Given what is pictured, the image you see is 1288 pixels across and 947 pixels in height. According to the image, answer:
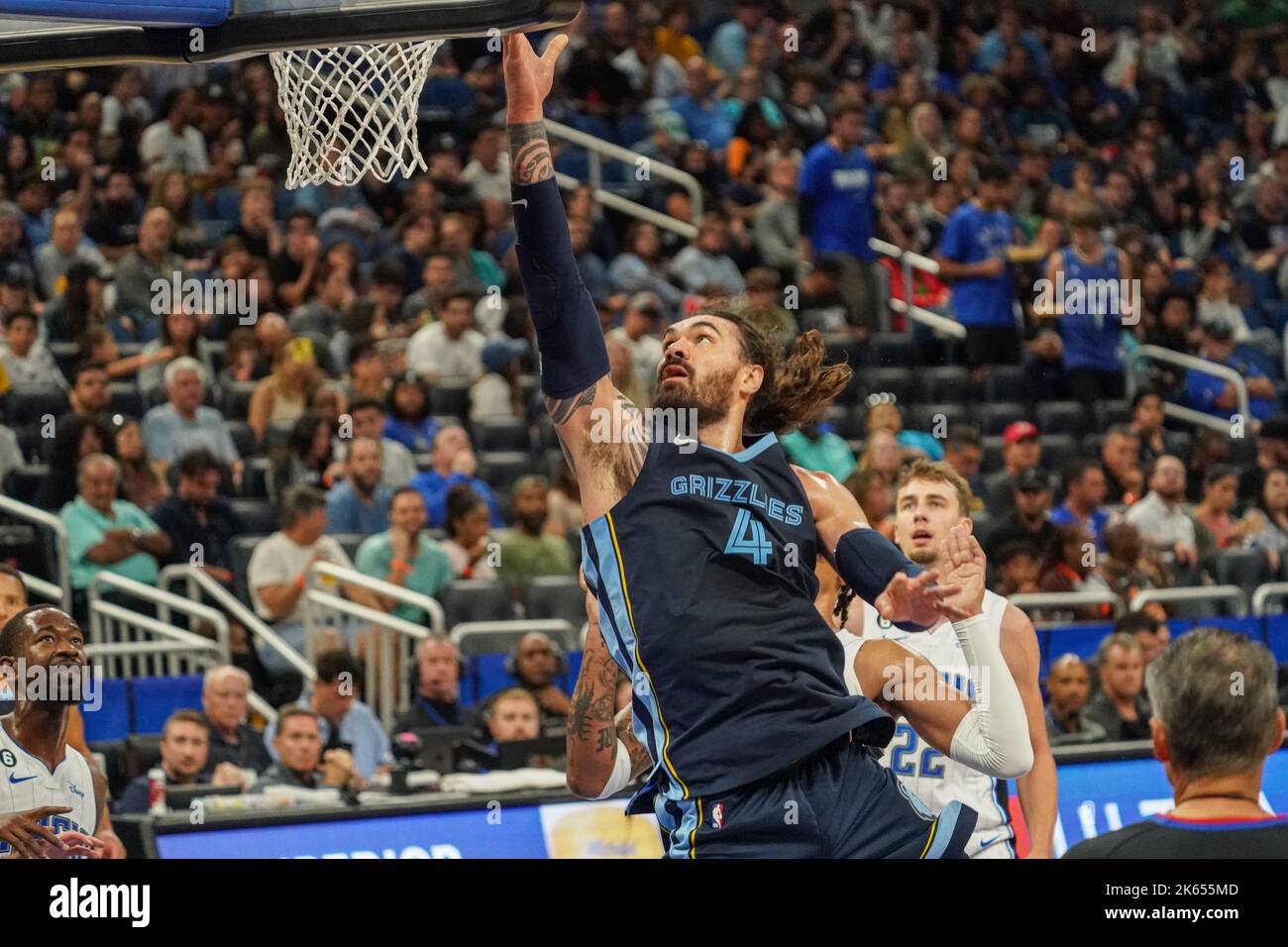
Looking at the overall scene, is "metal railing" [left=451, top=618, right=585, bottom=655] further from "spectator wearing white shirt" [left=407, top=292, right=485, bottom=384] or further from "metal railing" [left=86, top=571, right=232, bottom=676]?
"spectator wearing white shirt" [left=407, top=292, right=485, bottom=384]

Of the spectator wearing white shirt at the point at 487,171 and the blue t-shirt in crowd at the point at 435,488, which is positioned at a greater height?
the spectator wearing white shirt at the point at 487,171

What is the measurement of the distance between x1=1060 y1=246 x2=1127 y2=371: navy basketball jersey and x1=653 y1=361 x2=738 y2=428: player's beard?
25.2 feet

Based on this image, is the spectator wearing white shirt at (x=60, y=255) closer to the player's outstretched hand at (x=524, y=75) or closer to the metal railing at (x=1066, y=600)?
the metal railing at (x=1066, y=600)

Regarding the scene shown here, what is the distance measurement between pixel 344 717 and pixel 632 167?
671 cm

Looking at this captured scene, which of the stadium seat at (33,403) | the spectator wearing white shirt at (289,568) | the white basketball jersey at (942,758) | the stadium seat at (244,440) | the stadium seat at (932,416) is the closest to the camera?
the white basketball jersey at (942,758)

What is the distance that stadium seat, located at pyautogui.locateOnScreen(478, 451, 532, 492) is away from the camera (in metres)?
10.1

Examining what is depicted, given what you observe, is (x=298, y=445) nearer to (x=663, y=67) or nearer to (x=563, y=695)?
(x=563, y=695)

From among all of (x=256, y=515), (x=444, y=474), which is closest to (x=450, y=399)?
(x=444, y=474)

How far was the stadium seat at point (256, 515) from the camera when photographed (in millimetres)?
9148

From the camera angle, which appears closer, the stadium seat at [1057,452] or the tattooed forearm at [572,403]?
the tattooed forearm at [572,403]

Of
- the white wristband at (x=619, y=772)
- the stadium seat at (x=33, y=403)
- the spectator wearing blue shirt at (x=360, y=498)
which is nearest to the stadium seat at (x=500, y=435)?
the spectator wearing blue shirt at (x=360, y=498)

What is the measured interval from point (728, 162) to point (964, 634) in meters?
9.15

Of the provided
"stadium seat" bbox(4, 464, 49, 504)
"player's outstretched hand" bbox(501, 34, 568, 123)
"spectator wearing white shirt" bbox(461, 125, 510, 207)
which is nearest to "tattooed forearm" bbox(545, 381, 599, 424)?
"player's outstretched hand" bbox(501, 34, 568, 123)

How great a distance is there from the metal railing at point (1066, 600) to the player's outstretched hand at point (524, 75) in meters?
5.09
